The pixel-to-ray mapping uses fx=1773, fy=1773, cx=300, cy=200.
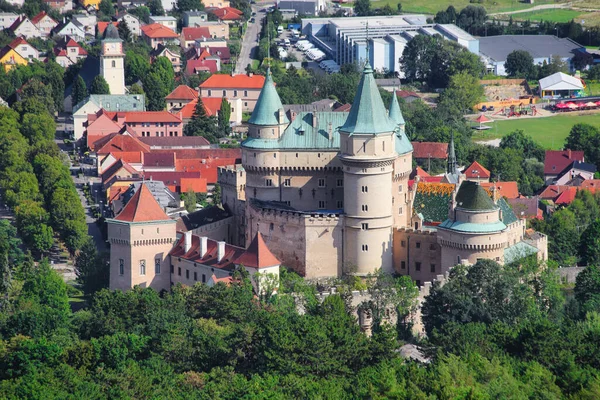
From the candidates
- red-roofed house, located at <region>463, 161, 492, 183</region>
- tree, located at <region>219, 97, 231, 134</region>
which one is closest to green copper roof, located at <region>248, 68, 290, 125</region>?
red-roofed house, located at <region>463, 161, 492, 183</region>

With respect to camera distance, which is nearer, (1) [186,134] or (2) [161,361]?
(2) [161,361]

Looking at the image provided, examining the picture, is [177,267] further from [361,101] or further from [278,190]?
[361,101]

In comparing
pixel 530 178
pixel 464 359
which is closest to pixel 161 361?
pixel 464 359

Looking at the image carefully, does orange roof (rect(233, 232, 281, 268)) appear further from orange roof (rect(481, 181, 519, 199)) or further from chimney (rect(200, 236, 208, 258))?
orange roof (rect(481, 181, 519, 199))

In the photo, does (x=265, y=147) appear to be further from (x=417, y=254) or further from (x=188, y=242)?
(x=417, y=254)

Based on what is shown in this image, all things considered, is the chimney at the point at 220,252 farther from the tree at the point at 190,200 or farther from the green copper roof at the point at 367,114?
the tree at the point at 190,200

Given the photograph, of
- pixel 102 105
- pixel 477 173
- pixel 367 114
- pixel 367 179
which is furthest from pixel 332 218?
pixel 102 105
